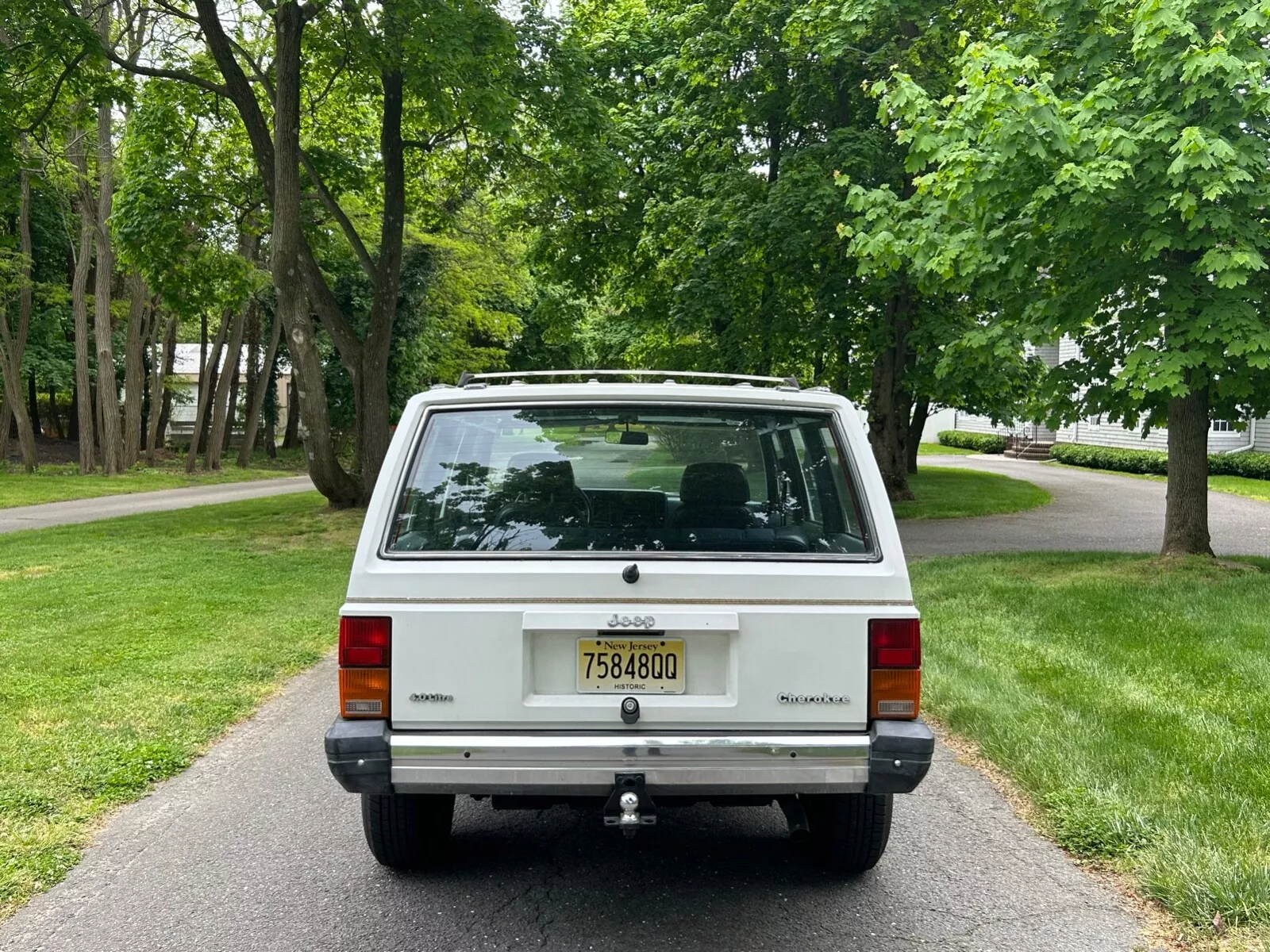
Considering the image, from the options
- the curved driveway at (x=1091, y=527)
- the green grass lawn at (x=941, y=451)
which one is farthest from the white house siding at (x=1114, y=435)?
the curved driveway at (x=1091, y=527)

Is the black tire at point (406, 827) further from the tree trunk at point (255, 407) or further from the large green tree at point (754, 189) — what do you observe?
the tree trunk at point (255, 407)

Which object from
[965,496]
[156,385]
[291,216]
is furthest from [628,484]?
[156,385]

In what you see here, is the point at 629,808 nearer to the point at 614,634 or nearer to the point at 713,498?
the point at 614,634

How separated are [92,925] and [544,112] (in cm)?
1392

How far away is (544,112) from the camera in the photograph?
1555 centimetres

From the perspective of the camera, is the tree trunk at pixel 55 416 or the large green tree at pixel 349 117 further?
the tree trunk at pixel 55 416

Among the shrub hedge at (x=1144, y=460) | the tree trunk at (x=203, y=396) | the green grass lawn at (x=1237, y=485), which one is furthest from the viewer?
the tree trunk at (x=203, y=396)

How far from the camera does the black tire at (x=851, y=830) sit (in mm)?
3760

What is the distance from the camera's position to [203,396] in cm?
3503

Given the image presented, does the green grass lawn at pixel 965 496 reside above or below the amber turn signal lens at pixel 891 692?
below

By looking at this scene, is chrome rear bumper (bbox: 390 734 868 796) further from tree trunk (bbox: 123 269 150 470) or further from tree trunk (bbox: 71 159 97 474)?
tree trunk (bbox: 123 269 150 470)

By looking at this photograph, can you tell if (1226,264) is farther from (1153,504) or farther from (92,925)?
(1153,504)

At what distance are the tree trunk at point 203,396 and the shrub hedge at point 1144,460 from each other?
90.7 ft

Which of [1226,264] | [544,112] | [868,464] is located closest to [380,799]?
[868,464]
